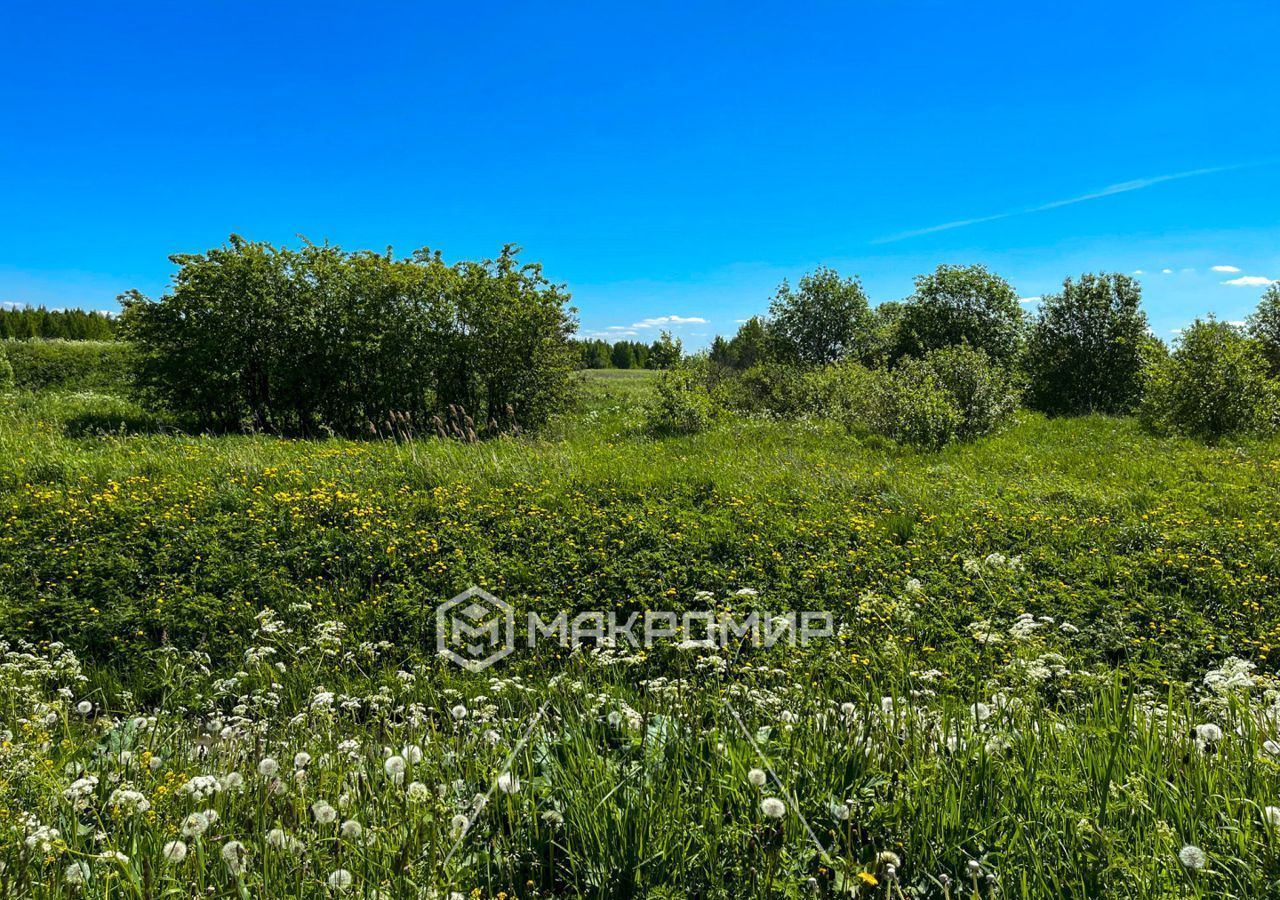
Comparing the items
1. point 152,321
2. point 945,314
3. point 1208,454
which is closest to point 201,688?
point 152,321

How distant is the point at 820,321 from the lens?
32.4m

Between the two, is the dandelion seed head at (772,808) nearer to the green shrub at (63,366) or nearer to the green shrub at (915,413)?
the green shrub at (915,413)

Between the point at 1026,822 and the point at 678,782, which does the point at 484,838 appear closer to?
the point at 678,782

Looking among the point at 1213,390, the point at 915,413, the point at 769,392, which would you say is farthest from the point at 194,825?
the point at 769,392

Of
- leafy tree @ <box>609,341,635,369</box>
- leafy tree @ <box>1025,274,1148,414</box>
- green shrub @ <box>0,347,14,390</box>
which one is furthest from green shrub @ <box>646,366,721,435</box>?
leafy tree @ <box>609,341,635,369</box>

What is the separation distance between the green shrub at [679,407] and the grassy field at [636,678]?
3505 millimetres

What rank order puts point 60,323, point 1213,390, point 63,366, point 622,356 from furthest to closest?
point 622,356 → point 60,323 → point 63,366 → point 1213,390

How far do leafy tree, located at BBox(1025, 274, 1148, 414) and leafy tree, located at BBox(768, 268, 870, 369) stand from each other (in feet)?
28.9

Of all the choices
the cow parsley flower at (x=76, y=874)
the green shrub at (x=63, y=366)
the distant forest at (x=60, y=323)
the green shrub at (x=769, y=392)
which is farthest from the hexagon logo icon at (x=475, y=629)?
the distant forest at (x=60, y=323)

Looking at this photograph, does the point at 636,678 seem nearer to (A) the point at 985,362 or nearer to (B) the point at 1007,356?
(A) the point at 985,362

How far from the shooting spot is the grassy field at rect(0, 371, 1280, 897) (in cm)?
191

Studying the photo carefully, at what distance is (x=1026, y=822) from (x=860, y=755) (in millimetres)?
519

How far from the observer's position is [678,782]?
204cm

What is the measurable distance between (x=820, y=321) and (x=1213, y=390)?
19621mm
